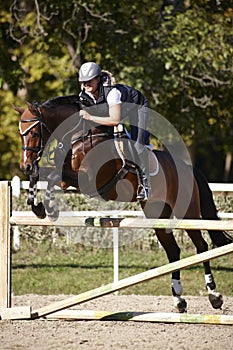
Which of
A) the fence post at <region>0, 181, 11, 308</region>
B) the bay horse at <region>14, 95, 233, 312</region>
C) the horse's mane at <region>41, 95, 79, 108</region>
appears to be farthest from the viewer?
the horse's mane at <region>41, 95, 79, 108</region>

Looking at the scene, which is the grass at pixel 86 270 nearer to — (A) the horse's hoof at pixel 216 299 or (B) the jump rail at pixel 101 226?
(A) the horse's hoof at pixel 216 299

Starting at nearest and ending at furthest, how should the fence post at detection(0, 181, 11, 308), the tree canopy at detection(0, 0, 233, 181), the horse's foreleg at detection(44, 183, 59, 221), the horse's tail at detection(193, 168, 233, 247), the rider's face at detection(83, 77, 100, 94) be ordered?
the horse's foreleg at detection(44, 183, 59, 221), the fence post at detection(0, 181, 11, 308), the rider's face at detection(83, 77, 100, 94), the horse's tail at detection(193, 168, 233, 247), the tree canopy at detection(0, 0, 233, 181)

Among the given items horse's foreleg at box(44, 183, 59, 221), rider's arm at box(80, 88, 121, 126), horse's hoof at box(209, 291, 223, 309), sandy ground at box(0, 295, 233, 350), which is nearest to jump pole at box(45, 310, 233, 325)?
sandy ground at box(0, 295, 233, 350)

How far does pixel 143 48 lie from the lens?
1445 centimetres

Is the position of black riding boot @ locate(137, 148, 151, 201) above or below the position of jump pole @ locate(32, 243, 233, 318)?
above

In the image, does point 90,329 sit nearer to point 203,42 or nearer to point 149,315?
point 149,315

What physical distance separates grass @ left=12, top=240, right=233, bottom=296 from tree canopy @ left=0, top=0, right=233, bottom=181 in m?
3.30

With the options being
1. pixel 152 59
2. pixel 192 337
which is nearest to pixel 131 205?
pixel 152 59

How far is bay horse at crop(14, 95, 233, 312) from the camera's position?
6883mm

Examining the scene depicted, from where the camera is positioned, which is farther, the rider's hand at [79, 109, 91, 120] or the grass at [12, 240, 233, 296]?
the grass at [12, 240, 233, 296]

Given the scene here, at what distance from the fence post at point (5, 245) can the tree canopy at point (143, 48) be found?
22.4ft

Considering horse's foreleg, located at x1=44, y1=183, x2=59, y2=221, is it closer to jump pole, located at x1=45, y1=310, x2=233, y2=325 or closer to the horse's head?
the horse's head

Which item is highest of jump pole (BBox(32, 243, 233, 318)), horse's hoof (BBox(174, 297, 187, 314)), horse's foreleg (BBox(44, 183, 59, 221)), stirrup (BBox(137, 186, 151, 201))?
stirrup (BBox(137, 186, 151, 201))

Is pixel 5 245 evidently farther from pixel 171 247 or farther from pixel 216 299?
pixel 216 299
